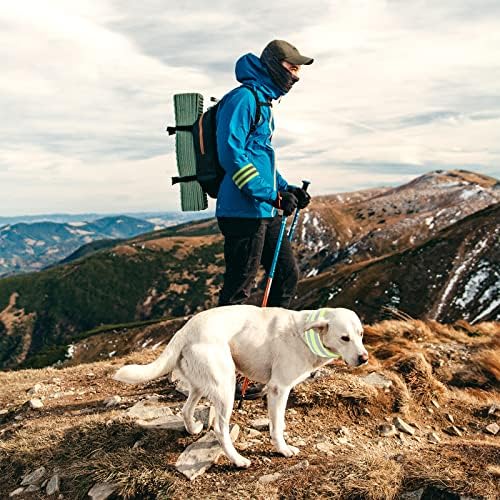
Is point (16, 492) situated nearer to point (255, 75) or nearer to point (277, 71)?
point (255, 75)

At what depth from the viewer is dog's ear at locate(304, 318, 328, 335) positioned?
582 cm

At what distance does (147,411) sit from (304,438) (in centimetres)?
268

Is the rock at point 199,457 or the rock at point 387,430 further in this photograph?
the rock at point 387,430

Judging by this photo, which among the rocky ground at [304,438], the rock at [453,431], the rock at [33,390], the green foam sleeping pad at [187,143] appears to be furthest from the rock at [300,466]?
the rock at [33,390]

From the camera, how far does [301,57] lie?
680cm

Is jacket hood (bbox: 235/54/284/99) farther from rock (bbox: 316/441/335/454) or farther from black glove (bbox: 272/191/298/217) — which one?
rock (bbox: 316/441/335/454)

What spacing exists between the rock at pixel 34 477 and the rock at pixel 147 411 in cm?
146

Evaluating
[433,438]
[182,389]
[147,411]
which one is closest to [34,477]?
[147,411]

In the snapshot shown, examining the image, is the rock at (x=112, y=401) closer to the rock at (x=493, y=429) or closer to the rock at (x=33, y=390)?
the rock at (x=33, y=390)

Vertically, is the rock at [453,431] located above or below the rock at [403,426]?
below

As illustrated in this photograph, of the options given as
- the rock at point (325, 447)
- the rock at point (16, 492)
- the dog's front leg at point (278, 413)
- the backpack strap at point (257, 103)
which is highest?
the backpack strap at point (257, 103)

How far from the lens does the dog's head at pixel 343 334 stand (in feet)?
18.8

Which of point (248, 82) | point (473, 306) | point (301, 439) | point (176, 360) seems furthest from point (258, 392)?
point (473, 306)

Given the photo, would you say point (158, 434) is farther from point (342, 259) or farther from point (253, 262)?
point (342, 259)
